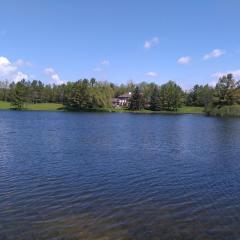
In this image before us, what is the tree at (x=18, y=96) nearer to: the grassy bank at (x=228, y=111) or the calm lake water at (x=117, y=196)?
the grassy bank at (x=228, y=111)

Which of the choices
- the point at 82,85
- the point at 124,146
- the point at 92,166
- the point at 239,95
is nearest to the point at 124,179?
the point at 92,166

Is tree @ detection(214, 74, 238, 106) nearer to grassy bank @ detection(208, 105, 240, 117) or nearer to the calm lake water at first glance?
grassy bank @ detection(208, 105, 240, 117)

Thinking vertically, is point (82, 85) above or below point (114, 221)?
above

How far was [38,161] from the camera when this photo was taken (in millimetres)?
32562

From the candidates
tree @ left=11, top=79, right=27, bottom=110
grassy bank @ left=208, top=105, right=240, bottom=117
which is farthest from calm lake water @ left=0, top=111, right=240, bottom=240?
tree @ left=11, top=79, right=27, bottom=110

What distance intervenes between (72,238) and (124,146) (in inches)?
1247

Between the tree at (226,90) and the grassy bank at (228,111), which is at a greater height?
the tree at (226,90)

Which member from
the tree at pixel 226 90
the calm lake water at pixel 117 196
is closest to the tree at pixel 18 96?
the tree at pixel 226 90

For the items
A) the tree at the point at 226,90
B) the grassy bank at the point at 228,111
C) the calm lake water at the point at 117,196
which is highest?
the tree at the point at 226,90

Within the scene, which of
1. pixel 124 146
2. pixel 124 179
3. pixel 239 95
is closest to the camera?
pixel 124 179

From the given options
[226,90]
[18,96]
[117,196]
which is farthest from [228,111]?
[117,196]

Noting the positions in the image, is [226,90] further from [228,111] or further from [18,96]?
[18,96]

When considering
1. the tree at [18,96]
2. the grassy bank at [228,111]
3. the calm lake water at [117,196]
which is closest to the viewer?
the calm lake water at [117,196]

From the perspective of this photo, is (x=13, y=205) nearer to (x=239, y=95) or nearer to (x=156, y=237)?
(x=156, y=237)
